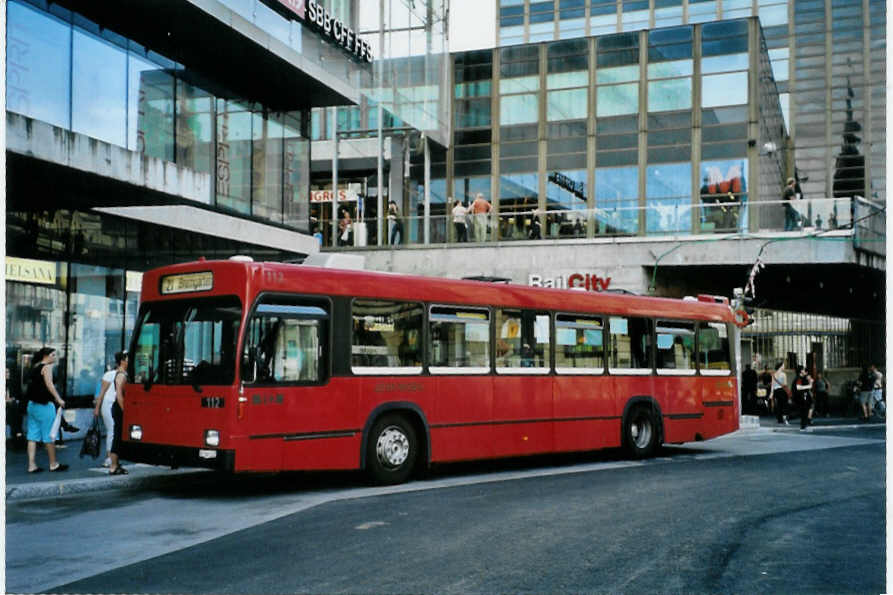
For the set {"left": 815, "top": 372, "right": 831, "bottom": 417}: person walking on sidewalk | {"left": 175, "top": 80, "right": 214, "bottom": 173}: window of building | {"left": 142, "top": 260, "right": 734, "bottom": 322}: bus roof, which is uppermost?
{"left": 175, "top": 80, "right": 214, "bottom": 173}: window of building

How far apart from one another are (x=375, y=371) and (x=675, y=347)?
6.82 meters

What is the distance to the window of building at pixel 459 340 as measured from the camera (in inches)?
523

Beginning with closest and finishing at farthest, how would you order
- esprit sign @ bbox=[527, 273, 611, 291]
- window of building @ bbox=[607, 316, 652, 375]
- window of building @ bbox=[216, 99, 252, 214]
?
window of building @ bbox=[607, 316, 652, 375] < window of building @ bbox=[216, 99, 252, 214] < esprit sign @ bbox=[527, 273, 611, 291]

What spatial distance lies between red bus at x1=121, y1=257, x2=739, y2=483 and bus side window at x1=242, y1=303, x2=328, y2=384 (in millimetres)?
18

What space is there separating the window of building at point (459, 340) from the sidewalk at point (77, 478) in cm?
356

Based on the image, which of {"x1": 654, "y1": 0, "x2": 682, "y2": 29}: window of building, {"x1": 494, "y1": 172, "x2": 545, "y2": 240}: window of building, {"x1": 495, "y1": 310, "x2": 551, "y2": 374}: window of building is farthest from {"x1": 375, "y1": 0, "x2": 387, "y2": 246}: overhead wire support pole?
{"x1": 654, "y1": 0, "x2": 682, "y2": 29}: window of building

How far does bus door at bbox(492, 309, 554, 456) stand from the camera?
14.1 metres

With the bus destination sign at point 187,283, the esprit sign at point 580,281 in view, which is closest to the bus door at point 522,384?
the bus destination sign at point 187,283

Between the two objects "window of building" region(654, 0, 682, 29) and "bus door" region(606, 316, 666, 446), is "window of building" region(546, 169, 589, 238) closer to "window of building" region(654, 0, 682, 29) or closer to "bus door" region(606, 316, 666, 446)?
"bus door" region(606, 316, 666, 446)

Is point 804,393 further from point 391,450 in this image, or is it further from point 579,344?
point 391,450

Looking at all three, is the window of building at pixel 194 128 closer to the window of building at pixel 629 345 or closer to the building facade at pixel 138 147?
the building facade at pixel 138 147

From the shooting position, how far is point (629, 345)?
1631 cm

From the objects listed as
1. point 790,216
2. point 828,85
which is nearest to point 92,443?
point 790,216

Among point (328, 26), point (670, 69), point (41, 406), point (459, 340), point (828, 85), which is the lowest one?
point (41, 406)
